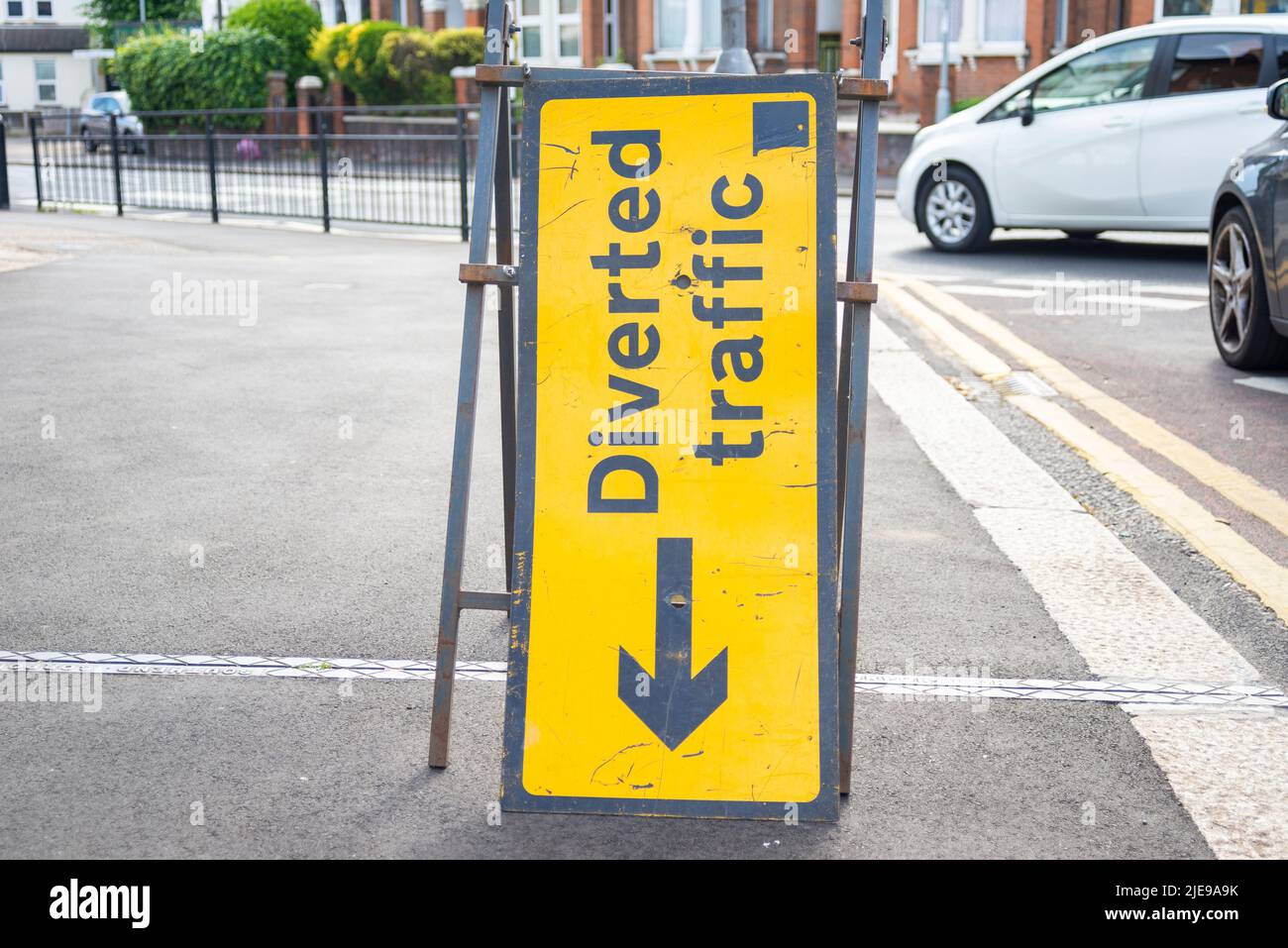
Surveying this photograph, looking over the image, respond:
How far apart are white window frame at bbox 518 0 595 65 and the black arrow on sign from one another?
125 feet

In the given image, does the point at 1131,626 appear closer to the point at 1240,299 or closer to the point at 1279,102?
the point at 1279,102

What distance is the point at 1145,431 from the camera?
7125 mm

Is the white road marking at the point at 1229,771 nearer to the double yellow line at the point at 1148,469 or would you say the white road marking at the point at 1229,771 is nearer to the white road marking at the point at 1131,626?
the white road marking at the point at 1131,626

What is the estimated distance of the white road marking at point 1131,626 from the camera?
341cm

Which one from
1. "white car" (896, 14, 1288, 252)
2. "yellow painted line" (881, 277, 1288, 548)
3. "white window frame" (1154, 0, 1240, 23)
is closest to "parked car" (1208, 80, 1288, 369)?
"yellow painted line" (881, 277, 1288, 548)

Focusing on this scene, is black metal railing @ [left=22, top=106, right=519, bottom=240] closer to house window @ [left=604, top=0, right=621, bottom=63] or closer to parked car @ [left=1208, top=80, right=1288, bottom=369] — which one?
parked car @ [left=1208, top=80, right=1288, bottom=369]

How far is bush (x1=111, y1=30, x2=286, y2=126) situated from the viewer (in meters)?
39.9

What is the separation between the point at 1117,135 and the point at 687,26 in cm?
2545

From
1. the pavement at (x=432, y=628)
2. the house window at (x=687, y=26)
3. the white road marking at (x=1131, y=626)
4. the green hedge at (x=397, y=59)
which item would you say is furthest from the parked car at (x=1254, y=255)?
the green hedge at (x=397, y=59)

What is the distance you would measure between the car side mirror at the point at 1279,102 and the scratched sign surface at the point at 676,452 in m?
4.85

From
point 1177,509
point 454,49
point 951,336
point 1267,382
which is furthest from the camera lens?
point 454,49

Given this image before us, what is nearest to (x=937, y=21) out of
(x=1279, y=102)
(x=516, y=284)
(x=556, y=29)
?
(x=556, y=29)
